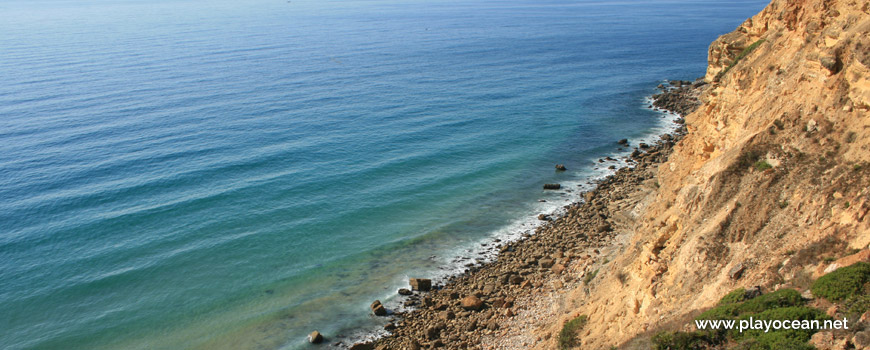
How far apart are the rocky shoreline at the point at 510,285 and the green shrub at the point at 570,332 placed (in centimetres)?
375

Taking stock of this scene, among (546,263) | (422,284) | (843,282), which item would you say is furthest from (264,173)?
(843,282)

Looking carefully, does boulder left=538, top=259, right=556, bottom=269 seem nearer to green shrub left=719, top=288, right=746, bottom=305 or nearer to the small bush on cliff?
green shrub left=719, top=288, right=746, bottom=305

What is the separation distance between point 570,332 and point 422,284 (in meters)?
14.6

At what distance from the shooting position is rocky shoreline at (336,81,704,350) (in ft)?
105

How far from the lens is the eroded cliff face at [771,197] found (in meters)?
18.9

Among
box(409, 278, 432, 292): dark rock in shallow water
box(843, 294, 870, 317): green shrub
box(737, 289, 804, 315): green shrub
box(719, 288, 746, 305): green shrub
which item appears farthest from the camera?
box(409, 278, 432, 292): dark rock in shallow water

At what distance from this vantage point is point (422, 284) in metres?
37.6

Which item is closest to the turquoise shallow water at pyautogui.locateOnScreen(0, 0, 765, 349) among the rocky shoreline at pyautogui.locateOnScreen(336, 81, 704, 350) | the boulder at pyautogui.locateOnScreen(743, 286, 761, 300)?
the rocky shoreline at pyautogui.locateOnScreen(336, 81, 704, 350)

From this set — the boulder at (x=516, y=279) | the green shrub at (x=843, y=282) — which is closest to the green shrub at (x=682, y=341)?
the green shrub at (x=843, y=282)

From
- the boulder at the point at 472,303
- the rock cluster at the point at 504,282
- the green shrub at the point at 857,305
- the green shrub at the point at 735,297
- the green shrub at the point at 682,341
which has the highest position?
the green shrub at the point at 857,305

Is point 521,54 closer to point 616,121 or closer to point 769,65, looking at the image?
point 616,121

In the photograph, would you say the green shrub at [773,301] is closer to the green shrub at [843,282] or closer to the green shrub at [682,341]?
the green shrub at [843,282]

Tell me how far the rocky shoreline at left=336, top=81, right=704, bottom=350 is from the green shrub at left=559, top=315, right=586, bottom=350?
12.3 ft

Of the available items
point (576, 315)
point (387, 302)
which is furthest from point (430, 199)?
point (576, 315)
